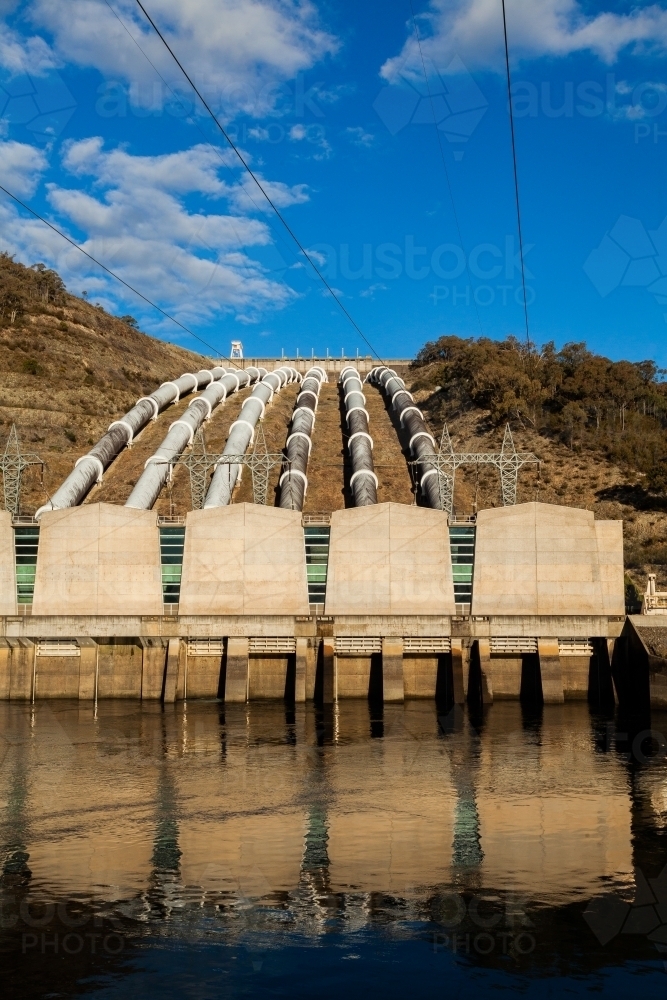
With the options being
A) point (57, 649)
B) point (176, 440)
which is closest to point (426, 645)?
point (57, 649)

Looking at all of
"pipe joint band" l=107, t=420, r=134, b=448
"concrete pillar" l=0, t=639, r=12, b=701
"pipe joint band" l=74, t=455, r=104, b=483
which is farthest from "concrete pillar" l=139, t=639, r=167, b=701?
"pipe joint band" l=107, t=420, r=134, b=448

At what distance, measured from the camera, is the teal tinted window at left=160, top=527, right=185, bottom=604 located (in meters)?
52.9

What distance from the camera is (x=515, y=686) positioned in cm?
5091

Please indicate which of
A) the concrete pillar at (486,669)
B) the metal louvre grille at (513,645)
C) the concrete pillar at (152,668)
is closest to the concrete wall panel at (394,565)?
the concrete pillar at (486,669)

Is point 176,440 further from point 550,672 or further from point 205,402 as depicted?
point 550,672

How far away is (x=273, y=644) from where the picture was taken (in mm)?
51062

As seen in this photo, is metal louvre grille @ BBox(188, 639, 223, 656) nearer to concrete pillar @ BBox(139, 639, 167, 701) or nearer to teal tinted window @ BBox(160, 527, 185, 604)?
concrete pillar @ BBox(139, 639, 167, 701)

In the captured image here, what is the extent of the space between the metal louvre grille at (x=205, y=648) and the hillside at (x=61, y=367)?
104 ft

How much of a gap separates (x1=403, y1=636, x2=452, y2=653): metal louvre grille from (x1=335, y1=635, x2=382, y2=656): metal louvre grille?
163cm

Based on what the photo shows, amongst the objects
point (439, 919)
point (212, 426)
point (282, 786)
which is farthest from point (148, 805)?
point (212, 426)

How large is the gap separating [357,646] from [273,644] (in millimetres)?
4866

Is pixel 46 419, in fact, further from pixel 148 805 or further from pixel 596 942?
pixel 596 942

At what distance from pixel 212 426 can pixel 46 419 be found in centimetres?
1782

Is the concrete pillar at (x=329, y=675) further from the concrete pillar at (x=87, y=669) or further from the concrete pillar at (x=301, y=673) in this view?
the concrete pillar at (x=87, y=669)
